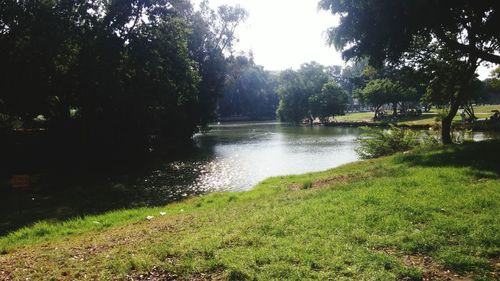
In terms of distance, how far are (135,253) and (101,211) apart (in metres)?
10.1

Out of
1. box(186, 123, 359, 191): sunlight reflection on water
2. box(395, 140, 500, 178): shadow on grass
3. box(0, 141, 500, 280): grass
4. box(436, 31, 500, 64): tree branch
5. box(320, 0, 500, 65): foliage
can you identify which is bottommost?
box(186, 123, 359, 191): sunlight reflection on water

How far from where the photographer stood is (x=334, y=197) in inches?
469

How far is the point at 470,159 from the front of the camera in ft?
51.0

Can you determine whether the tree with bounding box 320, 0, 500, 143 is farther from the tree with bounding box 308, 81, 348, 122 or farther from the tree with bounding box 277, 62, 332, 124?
the tree with bounding box 277, 62, 332, 124

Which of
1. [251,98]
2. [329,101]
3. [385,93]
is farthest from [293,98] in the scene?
[251,98]

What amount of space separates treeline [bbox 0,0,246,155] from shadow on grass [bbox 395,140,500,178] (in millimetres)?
25755

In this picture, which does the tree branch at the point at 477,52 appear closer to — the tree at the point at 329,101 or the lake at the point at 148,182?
the lake at the point at 148,182

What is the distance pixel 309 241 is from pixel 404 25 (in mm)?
14565

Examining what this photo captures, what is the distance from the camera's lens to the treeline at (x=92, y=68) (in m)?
30.8

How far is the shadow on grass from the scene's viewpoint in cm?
1370

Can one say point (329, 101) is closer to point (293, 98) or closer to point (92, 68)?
point (293, 98)

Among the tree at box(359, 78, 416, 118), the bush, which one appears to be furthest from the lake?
the tree at box(359, 78, 416, 118)

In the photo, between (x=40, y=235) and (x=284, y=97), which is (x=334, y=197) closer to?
(x=40, y=235)

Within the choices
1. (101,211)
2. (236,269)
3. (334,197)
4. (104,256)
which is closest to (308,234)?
(236,269)
